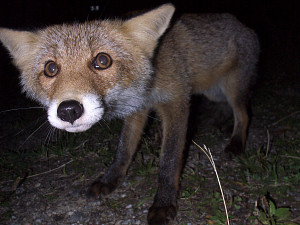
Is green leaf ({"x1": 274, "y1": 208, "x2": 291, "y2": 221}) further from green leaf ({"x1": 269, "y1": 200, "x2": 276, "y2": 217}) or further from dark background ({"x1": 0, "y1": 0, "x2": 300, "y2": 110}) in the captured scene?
dark background ({"x1": 0, "y1": 0, "x2": 300, "y2": 110})

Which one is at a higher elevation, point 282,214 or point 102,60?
point 102,60

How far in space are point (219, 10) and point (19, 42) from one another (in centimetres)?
721

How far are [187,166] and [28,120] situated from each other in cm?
274

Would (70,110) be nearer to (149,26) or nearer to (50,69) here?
(50,69)

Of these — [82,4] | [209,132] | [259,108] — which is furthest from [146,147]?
[82,4]

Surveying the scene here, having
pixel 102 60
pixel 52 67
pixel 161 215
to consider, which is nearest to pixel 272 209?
pixel 161 215

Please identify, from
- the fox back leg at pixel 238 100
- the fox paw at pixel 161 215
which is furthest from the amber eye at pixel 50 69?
the fox back leg at pixel 238 100

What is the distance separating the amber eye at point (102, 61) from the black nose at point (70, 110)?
0.42 metres

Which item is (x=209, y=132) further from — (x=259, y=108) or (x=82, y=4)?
(x=82, y=4)

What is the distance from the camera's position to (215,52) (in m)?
3.31

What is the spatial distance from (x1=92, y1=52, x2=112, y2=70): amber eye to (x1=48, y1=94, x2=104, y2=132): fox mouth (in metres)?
0.30

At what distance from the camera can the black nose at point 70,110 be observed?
174 centimetres

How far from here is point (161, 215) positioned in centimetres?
218

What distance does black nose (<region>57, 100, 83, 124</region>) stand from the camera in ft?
5.71
